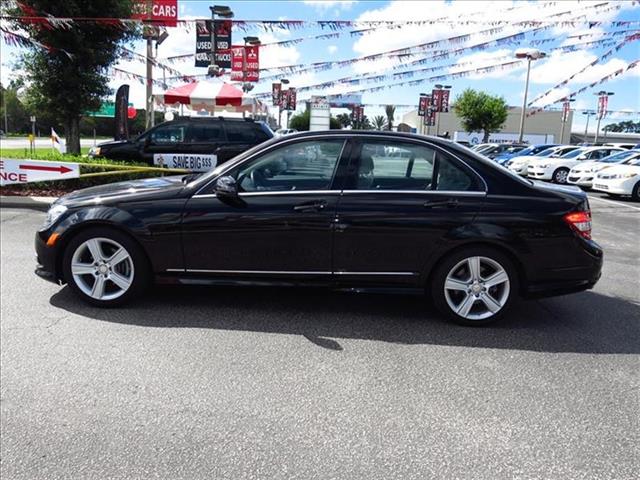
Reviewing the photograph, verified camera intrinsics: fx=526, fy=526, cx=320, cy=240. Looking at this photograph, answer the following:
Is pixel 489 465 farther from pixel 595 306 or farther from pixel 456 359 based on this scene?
pixel 595 306

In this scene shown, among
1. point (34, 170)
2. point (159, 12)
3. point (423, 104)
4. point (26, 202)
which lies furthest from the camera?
point (423, 104)

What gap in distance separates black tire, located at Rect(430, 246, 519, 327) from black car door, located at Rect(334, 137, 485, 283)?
16cm

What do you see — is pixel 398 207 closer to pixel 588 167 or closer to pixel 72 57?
pixel 72 57

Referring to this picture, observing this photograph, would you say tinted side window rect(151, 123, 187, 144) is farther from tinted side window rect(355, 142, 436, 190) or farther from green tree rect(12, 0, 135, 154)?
tinted side window rect(355, 142, 436, 190)

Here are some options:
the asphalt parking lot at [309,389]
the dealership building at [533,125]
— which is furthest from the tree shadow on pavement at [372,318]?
the dealership building at [533,125]

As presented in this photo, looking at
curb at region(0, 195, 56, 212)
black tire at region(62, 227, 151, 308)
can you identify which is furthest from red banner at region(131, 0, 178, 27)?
black tire at region(62, 227, 151, 308)

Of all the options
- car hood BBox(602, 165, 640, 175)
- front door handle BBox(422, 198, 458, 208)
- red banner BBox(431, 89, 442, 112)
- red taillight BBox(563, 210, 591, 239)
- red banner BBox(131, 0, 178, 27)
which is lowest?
red taillight BBox(563, 210, 591, 239)

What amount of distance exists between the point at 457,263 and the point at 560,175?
59.5 feet

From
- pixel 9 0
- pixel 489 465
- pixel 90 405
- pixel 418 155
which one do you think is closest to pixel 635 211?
pixel 418 155

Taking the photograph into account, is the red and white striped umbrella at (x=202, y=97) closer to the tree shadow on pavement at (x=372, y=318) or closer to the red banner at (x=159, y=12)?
the red banner at (x=159, y=12)

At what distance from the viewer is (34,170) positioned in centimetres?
1009

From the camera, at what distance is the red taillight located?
425 centimetres

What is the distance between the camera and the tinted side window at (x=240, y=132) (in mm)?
12914

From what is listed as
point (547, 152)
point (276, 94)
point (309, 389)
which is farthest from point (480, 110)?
point (309, 389)
